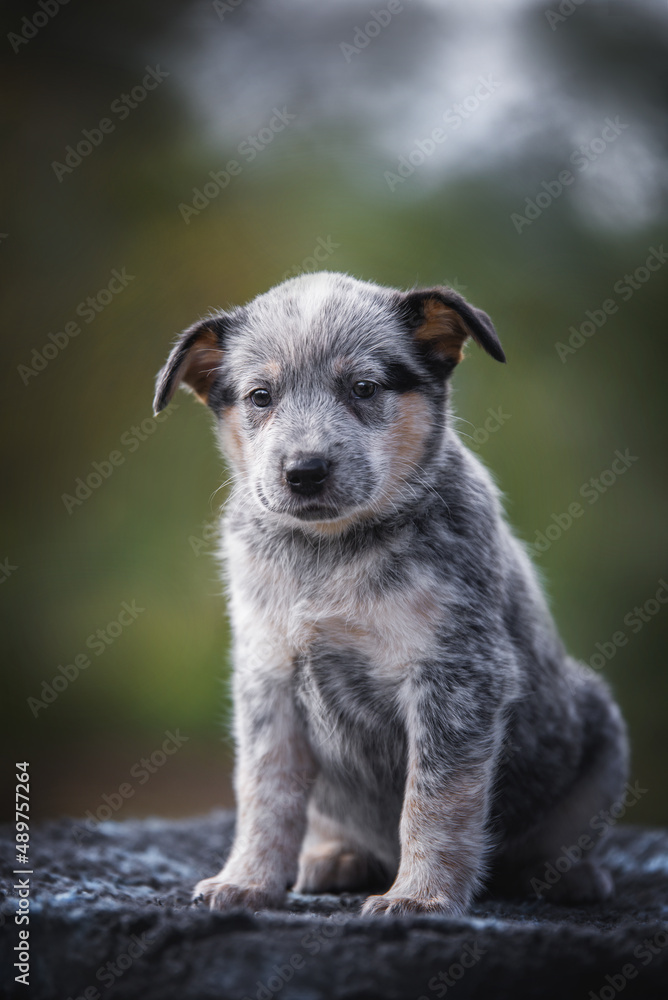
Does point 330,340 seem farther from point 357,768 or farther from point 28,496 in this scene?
point 28,496

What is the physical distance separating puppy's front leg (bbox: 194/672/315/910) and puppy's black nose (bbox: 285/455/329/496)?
90 cm

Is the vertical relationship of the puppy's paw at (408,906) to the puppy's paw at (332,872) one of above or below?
above

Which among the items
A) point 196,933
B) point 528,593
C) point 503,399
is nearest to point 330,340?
point 528,593

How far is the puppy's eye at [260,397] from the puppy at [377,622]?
32 mm

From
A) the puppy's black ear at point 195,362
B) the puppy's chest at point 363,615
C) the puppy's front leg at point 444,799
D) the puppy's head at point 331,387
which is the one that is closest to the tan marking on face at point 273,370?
the puppy's head at point 331,387

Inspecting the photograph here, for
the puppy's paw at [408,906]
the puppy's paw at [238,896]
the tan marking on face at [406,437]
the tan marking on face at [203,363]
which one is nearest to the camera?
the puppy's paw at [408,906]

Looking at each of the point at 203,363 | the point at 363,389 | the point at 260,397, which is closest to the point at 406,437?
the point at 363,389

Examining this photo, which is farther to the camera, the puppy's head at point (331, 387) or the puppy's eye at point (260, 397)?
the puppy's eye at point (260, 397)

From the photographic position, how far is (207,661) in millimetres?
8320

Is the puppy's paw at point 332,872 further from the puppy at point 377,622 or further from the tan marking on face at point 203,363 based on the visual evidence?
the tan marking on face at point 203,363

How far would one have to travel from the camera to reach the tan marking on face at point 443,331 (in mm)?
4207

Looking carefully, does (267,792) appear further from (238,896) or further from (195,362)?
(195,362)

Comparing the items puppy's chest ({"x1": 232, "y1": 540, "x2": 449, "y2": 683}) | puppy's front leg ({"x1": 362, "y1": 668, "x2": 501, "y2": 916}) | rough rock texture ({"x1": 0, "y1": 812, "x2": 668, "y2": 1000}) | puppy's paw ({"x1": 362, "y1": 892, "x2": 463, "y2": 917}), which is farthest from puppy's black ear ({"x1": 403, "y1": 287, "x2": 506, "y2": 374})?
rough rock texture ({"x1": 0, "y1": 812, "x2": 668, "y2": 1000})

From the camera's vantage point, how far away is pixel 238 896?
376 centimetres
